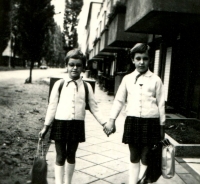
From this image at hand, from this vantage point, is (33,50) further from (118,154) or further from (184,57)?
(118,154)

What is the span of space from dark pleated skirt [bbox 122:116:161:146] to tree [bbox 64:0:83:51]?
2215 inches

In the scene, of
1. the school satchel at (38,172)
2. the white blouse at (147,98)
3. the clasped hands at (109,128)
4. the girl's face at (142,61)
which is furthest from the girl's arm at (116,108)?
the school satchel at (38,172)

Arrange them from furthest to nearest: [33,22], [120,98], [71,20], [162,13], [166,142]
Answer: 1. [71,20]
2. [33,22]
3. [162,13]
4. [120,98]
5. [166,142]

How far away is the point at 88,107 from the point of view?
3.28 m

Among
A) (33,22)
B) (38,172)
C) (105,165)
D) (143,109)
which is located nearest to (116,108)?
(143,109)

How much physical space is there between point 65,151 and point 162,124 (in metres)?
1.18

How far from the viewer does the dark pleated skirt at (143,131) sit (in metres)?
3.12

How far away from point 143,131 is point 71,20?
58351 millimetres

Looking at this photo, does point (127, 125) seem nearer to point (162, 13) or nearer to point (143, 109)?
point (143, 109)

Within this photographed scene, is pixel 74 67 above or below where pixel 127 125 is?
above

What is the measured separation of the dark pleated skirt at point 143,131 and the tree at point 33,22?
17230 mm

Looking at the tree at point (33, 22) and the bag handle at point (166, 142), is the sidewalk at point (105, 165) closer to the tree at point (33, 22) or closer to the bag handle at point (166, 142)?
the bag handle at point (166, 142)

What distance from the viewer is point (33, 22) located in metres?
19.0

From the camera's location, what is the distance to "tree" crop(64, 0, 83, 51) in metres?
58.1
